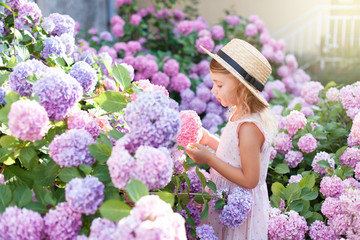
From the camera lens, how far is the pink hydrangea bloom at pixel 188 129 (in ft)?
4.89

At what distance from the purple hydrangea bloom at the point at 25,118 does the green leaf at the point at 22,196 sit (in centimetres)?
19

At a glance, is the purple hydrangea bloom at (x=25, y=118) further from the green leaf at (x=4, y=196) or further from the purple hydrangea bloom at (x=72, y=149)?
the green leaf at (x=4, y=196)

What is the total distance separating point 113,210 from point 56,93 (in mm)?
350

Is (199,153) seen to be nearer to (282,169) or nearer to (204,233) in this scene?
(204,233)

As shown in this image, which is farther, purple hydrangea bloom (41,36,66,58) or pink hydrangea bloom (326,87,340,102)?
pink hydrangea bloom (326,87,340,102)

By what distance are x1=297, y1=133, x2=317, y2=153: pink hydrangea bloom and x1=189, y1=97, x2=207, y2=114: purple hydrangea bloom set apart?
1.27 metres

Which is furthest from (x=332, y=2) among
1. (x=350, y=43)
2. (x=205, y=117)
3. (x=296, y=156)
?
(x=296, y=156)

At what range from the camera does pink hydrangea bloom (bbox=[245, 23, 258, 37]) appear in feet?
14.4

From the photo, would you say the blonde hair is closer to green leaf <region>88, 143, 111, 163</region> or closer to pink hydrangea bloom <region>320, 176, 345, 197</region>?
pink hydrangea bloom <region>320, 176, 345, 197</region>

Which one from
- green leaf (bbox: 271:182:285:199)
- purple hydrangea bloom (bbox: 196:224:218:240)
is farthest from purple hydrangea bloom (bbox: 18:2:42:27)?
green leaf (bbox: 271:182:285:199)

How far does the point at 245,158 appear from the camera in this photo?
157 centimetres

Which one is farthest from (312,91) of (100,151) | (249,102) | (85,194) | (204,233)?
(85,194)

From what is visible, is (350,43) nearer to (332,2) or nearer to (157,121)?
(332,2)

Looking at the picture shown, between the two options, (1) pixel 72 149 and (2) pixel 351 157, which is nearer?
(1) pixel 72 149
